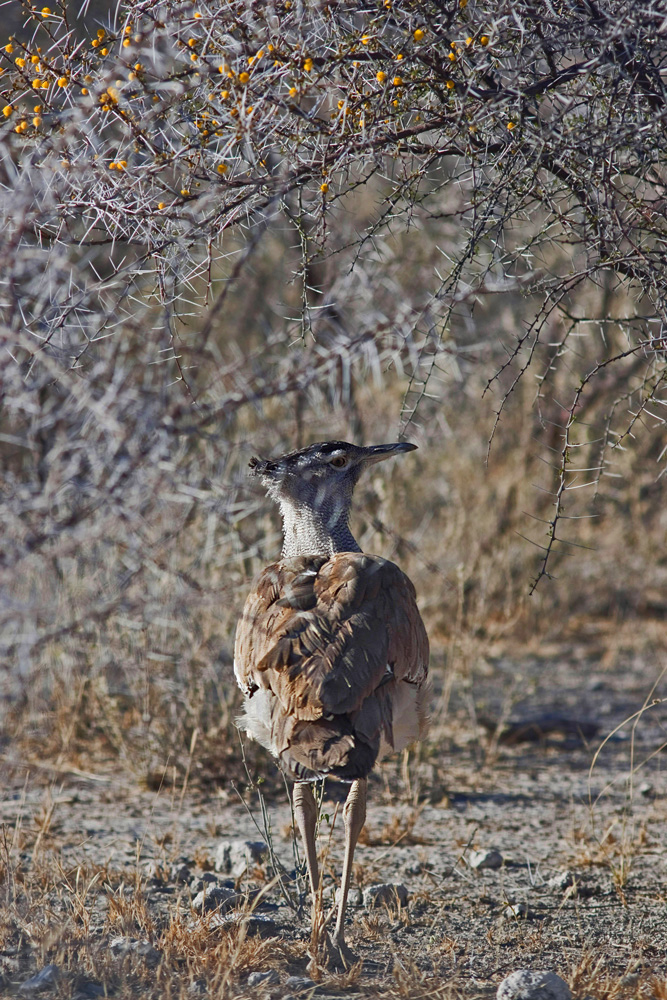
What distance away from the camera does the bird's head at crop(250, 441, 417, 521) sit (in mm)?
4449

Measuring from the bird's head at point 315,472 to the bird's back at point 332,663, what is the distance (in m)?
0.38

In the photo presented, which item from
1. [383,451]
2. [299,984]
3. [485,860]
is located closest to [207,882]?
[299,984]

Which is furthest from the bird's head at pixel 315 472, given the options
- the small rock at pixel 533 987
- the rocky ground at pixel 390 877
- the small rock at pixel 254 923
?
the small rock at pixel 533 987

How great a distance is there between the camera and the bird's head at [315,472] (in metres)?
4.45

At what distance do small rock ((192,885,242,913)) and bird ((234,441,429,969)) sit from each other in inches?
15.6

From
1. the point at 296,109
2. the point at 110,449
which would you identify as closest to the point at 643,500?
the point at 296,109

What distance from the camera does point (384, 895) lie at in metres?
4.25

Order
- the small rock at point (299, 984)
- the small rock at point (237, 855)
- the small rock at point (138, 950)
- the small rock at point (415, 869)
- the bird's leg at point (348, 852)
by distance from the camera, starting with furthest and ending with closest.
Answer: the small rock at point (415, 869) < the small rock at point (237, 855) < the bird's leg at point (348, 852) < the small rock at point (138, 950) < the small rock at point (299, 984)

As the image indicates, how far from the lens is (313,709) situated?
352 cm

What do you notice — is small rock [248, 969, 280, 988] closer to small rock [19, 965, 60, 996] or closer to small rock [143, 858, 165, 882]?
small rock [19, 965, 60, 996]

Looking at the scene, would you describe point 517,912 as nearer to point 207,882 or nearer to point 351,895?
point 351,895

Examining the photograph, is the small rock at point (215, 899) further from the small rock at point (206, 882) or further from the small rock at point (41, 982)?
the small rock at point (41, 982)

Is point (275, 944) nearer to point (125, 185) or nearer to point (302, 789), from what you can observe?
point (302, 789)

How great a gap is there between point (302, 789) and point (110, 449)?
180 centimetres
